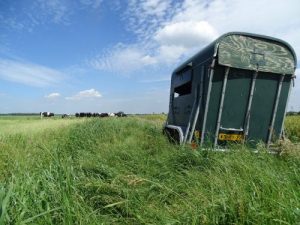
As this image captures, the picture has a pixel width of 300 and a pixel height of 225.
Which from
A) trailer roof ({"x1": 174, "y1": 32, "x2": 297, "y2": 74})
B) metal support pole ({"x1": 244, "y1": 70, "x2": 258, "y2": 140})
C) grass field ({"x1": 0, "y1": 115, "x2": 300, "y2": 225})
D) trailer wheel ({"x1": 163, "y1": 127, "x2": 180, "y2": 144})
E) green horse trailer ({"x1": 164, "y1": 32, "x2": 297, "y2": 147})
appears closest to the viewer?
grass field ({"x1": 0, "y1": 115, "x2": 300, "y2": 225})

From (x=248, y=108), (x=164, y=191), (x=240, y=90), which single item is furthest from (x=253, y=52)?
(x=164, y=191)

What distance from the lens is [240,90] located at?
22.6 feet

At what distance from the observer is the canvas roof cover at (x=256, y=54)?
21.7 ft

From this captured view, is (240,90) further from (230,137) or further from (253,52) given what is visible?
(230,137)

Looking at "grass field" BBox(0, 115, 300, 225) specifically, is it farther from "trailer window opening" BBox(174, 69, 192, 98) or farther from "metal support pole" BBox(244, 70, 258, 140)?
"trailer window opening" BBox(174, 69, 192, 98)

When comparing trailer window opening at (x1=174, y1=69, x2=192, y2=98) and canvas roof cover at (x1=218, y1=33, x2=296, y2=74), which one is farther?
trailer window opening at (x1=174, y1=69, x2=192, y2=98)

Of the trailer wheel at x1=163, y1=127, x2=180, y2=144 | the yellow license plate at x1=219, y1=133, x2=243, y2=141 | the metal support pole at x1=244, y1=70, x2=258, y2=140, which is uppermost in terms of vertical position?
the metal support pole at x1=244, y1=70, x2=258, y2=140

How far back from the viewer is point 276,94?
7.06 metres

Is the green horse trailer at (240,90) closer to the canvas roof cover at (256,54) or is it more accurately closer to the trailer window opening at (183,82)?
the canvas roof cover at (256,54)

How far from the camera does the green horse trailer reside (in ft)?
22.0

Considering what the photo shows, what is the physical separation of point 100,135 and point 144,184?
20.6 ft

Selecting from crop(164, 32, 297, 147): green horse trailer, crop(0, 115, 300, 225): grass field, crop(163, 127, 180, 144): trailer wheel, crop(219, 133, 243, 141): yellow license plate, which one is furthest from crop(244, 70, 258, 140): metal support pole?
crop(163, 127, 180, 144): trailer wheel

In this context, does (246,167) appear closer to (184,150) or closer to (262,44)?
(184,150)

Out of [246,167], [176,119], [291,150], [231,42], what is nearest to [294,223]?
[246,167]
